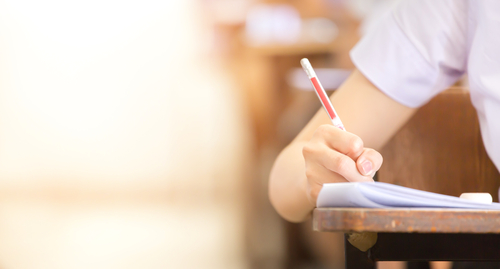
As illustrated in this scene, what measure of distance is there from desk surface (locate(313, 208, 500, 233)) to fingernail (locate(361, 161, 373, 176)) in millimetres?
102

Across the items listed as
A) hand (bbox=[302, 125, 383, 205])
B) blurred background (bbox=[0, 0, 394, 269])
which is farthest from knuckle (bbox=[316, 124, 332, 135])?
blurred background (bbox=[0, 0, 394, 269])

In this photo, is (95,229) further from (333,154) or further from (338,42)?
(333,154)

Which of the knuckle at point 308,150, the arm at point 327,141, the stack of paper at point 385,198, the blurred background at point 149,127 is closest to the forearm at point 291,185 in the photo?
the arm at point 327,141

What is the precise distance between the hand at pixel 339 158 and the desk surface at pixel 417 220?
0.11 metres

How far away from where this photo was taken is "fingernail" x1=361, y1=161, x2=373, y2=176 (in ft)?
1.13

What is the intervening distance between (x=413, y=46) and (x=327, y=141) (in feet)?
0.98

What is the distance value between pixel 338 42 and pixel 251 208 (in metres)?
0.95

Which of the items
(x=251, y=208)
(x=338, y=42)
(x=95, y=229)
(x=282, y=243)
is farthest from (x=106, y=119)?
(x=338, y=42)

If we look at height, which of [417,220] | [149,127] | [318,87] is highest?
[149,127]

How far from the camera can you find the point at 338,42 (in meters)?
2.44

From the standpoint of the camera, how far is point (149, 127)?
2.38 metres

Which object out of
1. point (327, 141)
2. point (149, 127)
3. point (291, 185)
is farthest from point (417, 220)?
point (149, 127)

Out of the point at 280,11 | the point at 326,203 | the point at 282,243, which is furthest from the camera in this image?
the point at 280,11

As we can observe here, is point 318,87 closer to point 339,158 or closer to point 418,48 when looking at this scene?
point 339,158
